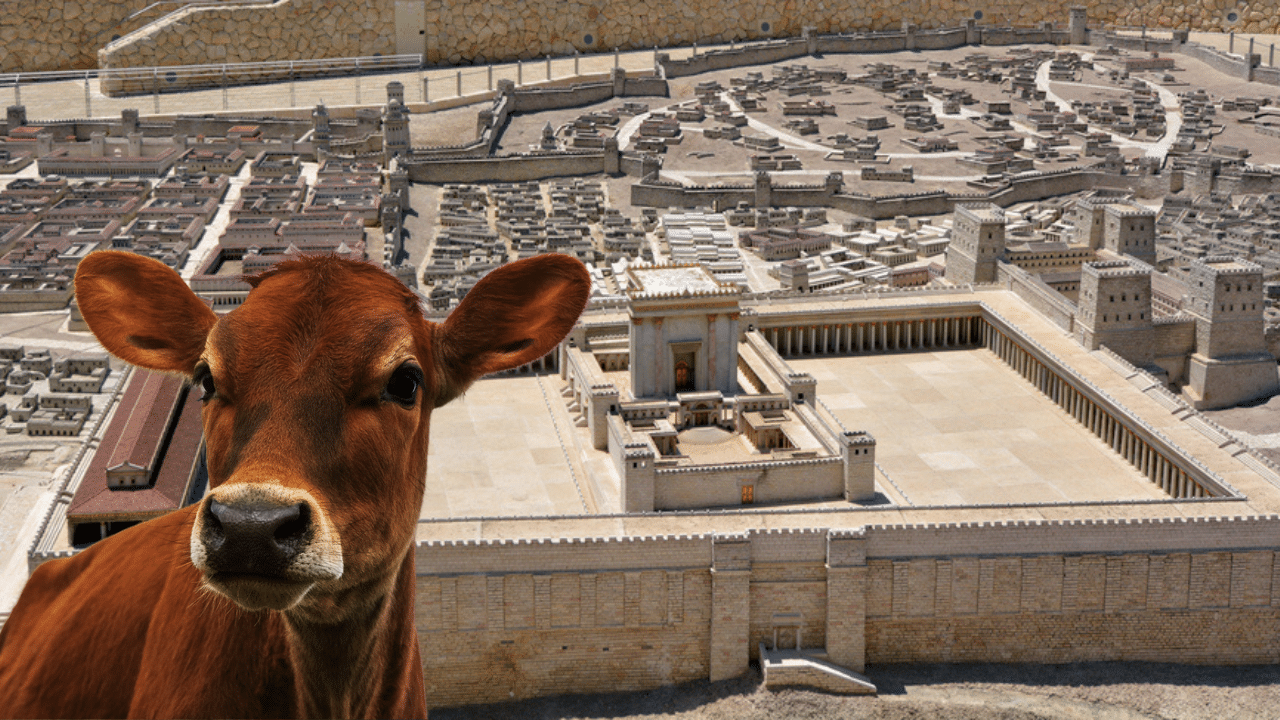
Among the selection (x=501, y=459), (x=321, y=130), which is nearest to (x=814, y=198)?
(x=321, y=130)

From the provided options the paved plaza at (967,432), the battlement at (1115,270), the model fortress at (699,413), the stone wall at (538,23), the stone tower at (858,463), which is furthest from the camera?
the stone wall at (538,23)

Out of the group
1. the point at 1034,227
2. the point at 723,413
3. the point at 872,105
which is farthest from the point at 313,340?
the point at 872,105

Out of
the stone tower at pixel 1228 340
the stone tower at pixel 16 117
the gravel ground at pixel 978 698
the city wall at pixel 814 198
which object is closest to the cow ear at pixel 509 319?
the gravel ground at pixel 978 698

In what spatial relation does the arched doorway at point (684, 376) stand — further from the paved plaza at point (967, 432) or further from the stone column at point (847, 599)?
the stone column at point (847, 599)

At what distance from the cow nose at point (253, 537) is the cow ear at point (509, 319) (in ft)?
4.56

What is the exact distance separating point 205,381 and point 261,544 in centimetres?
116

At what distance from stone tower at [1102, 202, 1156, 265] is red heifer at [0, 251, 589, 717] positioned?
8101 centimetres

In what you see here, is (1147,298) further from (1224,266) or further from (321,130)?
(321,130)

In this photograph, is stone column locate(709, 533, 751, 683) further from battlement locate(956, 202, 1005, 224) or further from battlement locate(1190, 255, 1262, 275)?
battlement locate(956, 202, 1005, 224)

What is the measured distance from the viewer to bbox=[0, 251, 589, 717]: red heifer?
600cm

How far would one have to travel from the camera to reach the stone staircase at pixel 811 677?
46.2 metres

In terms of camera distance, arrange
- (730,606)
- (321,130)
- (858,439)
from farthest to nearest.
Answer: (321,130), (858,439), (730,606)

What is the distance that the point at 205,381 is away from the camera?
6625 millimetres

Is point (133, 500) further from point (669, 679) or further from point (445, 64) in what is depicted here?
point (445, 64)
